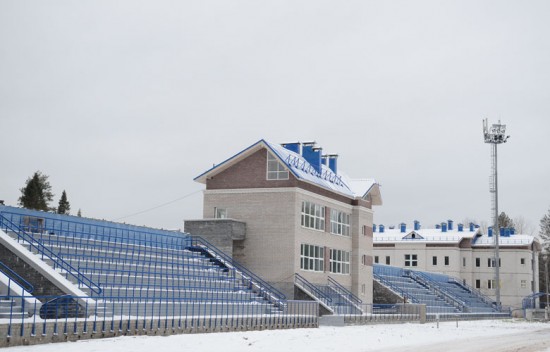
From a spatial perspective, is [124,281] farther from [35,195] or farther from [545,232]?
[545,232]

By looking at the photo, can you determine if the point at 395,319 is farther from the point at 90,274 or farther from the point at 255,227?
the point at 90,274

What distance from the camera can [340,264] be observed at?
50875 millimetres

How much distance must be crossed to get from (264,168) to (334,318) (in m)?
10.3

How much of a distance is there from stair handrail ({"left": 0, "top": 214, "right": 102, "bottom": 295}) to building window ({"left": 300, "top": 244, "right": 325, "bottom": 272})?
1805 centimetres

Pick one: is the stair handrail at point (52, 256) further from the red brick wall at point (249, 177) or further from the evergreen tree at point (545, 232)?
A: the evergreen tree at point (545, 232)

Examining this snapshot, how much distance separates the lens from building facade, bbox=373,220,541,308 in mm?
87062

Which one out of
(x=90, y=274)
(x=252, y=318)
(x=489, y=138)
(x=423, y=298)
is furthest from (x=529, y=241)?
(x=90, y=274)

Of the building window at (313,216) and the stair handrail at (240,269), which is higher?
the building window at (313,216)

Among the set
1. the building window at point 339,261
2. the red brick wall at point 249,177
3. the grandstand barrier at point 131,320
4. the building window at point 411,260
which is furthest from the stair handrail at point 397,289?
the building window at point 411,260

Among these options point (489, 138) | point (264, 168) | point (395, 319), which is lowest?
point (395, 319)

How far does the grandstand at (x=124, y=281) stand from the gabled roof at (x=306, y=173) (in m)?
5.44

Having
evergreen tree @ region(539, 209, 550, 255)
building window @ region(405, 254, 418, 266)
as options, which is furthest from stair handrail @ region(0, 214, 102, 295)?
evergreen tree @ region(539, 209, 550, 255)

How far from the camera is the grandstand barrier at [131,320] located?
859 inches

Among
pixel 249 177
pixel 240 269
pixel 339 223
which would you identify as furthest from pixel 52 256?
pixel 339 223
